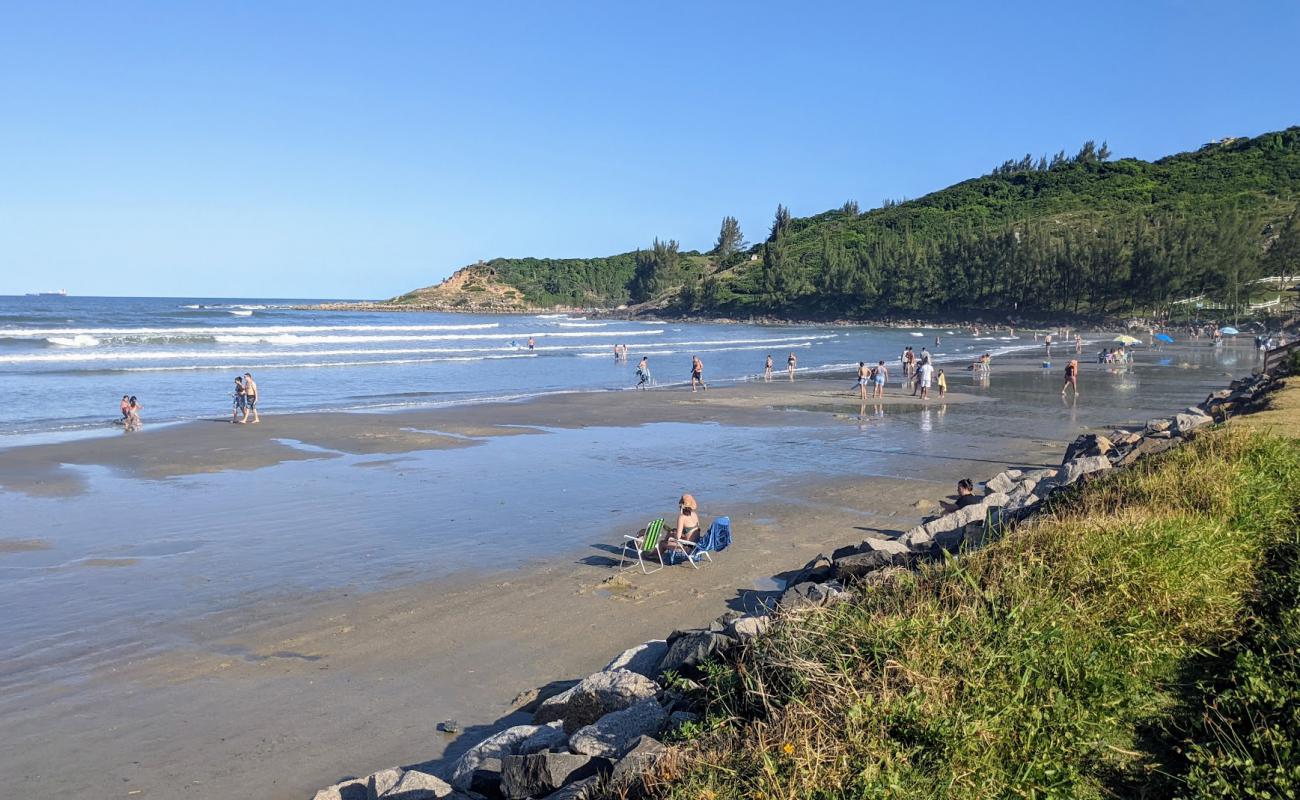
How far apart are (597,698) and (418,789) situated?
130cm

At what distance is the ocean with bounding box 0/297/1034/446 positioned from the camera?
2938 centimetres

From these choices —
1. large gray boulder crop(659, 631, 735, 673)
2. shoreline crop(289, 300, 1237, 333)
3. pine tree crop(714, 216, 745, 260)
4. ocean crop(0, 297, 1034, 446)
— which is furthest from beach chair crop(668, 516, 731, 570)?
pine tree crop(714, 216, 745, 260)

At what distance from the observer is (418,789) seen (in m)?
5.39

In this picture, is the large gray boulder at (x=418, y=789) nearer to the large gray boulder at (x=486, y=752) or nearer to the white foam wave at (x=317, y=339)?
the large gray boulder at (x=486, y=752)

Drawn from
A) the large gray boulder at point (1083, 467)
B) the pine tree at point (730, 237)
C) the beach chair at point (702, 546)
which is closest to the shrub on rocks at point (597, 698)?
the beach chair at point (702, 546)

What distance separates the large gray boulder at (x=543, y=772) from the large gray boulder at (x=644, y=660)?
1.75 m

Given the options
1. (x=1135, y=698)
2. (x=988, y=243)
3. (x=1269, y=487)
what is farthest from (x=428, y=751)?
(x=988, y=243)

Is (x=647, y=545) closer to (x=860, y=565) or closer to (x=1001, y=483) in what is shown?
(x=860, y=565)

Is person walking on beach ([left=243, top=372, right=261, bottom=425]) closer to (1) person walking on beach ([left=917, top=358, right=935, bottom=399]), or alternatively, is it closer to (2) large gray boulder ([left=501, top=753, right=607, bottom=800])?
(1) person walking on beach ([left=917, top=358, right=935, bottom=399])

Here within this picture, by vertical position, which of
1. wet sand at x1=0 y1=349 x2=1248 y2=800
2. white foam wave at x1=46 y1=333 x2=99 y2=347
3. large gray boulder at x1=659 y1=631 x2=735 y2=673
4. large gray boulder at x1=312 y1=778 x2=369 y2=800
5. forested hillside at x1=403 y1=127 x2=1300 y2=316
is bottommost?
wet sand at x1=0 y1=349 x2=1248 y2=800

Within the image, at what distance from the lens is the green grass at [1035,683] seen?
389 cm

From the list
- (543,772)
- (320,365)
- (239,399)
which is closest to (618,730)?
(543,772)

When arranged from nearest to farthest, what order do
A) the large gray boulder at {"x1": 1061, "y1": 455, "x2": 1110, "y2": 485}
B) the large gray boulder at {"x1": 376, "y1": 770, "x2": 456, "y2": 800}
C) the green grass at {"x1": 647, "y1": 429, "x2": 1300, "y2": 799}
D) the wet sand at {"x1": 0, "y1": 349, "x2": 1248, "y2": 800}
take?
the green grass at {"x1": 647, "y1": 429, "x2": 1300, "y2": 799} < the large gray boulder at {"x1": 376, "y1": 770, "x2": 456, "y2": 800} < the wet sand at {"x1": 0, "y1": 349, "x2": 1248, "y2": 800} < the large gray boulder at {"x1": 1061, "y1": 455, "x2": 1110, "y2": 485}

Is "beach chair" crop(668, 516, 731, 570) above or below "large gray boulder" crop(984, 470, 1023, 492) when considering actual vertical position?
below
